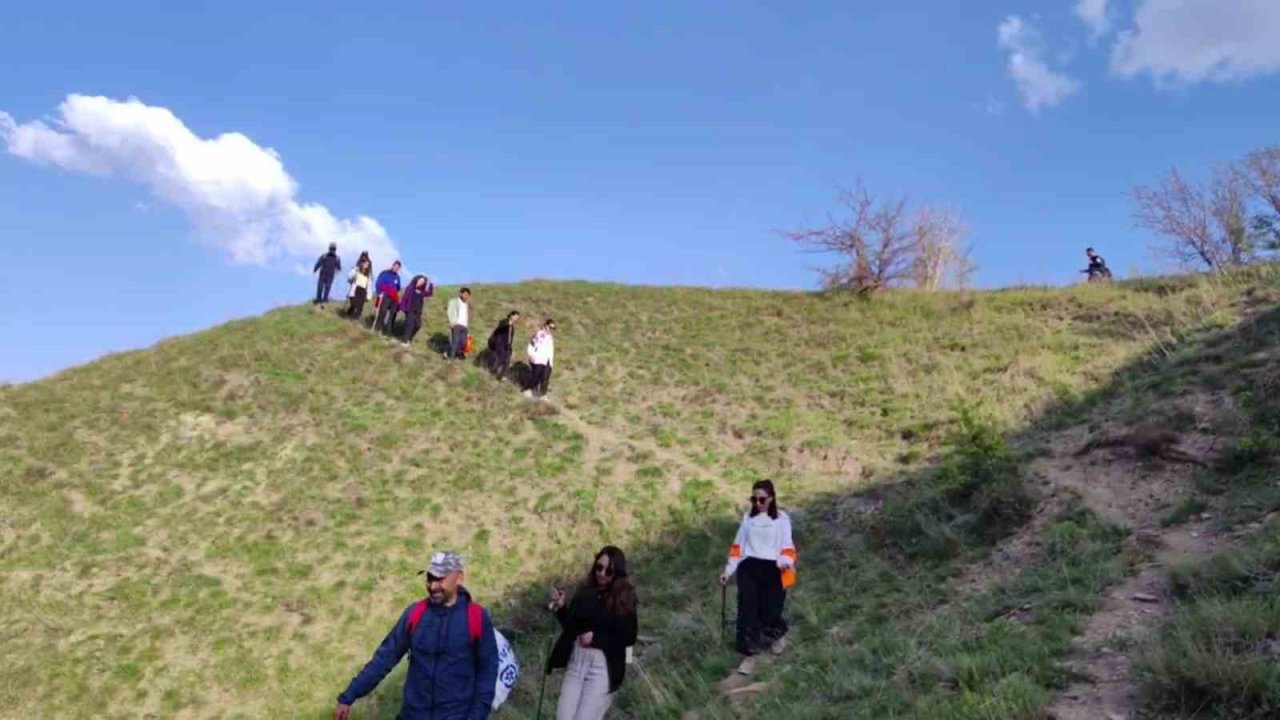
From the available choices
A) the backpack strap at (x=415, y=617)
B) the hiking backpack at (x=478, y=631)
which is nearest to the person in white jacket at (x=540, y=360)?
the hiking backpack at (x=478, y=631)

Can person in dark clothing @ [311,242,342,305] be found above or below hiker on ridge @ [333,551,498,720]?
above

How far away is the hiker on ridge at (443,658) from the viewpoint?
17.1ft

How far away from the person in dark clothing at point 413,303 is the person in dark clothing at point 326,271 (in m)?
3.60

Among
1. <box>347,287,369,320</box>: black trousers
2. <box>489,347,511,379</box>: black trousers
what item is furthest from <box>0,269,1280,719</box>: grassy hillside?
<box>347,287,369,320</box>: black trousers

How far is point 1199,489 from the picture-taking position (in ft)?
30.0

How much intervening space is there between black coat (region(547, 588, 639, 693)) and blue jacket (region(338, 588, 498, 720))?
1.07 meters

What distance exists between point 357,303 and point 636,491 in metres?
11.7

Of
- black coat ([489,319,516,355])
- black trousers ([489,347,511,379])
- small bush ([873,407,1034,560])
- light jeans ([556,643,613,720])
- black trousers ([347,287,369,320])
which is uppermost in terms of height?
black trousers ([347,287,369,320])

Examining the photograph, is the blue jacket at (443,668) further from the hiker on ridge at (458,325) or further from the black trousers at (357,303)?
the black trousers at (357,303)

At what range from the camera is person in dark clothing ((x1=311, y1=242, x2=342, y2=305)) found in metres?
24.0

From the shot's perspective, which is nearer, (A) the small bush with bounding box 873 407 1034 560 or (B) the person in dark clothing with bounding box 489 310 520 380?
(A) the small bush with bounding box 873 407 1034 560

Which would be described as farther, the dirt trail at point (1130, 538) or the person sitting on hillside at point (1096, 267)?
the person sitting on hillside at point (1096, 267)

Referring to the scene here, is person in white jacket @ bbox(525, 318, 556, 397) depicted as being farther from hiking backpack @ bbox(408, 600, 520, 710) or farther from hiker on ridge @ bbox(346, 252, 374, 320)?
hiking backpack @ bbox(408, 600, 520, 710)

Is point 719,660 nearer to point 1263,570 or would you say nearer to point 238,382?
point 1263,570
